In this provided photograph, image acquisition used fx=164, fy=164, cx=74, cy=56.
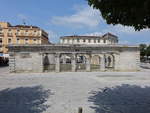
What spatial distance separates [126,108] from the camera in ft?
25.5

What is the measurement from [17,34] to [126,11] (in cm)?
5953

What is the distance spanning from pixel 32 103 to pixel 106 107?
389cm

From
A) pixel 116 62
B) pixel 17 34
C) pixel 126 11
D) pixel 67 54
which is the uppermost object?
pixel 17 34

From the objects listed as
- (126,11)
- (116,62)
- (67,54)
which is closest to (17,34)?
(67,54)

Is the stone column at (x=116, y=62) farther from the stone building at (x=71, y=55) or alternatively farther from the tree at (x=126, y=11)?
the tree at (x=126, y=11)

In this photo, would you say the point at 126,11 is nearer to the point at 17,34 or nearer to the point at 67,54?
the point at 67,54

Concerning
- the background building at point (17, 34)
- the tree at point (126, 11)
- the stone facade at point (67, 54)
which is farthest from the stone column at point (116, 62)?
the background building at point (17, 34)

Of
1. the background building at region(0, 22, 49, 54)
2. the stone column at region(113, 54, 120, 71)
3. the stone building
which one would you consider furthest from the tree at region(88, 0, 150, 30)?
the background building at region(0, 22, 49, 54)

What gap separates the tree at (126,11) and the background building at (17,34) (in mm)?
56671

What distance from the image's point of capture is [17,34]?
2340 inches

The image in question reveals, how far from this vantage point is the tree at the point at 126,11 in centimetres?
418

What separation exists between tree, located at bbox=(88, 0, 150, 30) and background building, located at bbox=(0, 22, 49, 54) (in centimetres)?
5667

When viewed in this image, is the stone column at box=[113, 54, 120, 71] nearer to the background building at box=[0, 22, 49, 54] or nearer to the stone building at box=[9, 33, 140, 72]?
the stone building at box=[9, 33, 140, 72]

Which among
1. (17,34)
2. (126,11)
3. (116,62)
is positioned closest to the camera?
(126,11)
